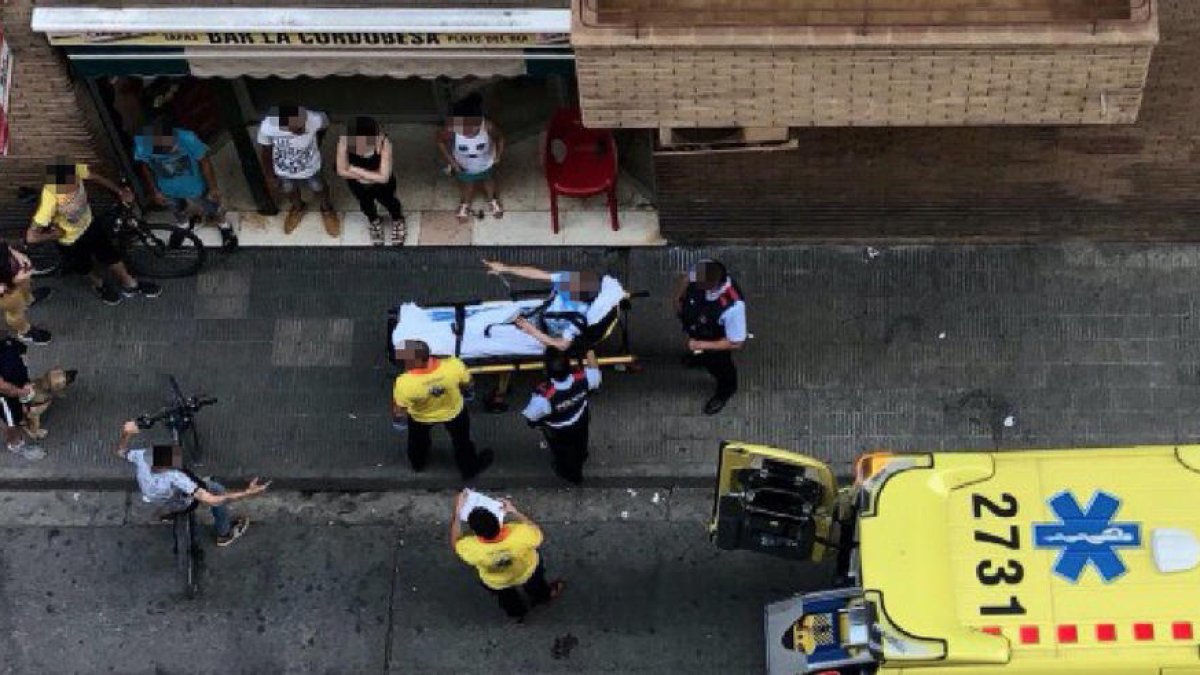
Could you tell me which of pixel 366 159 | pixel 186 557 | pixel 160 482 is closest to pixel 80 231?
pixel 366 159

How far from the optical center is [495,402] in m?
12.1

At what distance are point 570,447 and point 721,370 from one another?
1.22 m

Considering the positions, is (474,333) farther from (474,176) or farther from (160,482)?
(160,482)

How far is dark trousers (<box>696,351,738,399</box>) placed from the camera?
1161cm

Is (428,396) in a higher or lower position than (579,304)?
lower

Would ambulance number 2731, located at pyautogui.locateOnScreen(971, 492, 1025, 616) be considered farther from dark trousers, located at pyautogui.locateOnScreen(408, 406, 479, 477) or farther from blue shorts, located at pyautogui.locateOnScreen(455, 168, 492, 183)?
blue shorts, located at pyautogui.locateOnScreen(455, 168, 492, 183)

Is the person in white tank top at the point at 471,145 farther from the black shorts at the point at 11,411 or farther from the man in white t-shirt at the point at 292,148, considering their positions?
the black shorts at the point at 11,411

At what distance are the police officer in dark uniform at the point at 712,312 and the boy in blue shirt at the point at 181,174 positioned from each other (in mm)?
3748

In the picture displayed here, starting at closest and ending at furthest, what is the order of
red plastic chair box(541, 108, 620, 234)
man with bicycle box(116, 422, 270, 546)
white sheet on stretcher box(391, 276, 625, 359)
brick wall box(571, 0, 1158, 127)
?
brick wall box(571, 0, 1158, 127), man with bicycle box(116, 422, 270, 546), white sheet on stretcher box(391, 276, 625, 359), red plastic chair box(541, 108, 620, 234)

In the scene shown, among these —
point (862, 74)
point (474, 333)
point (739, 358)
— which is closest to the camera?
point (862, 74)

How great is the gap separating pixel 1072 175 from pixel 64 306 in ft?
24.5

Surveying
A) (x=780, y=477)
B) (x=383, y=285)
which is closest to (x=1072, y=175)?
(x=780, y=477)

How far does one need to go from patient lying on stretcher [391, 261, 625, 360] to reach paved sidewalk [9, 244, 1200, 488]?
701mm

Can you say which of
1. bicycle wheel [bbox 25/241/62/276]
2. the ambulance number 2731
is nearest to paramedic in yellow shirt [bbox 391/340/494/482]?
bicycle wheel [bbox 25/241/62/276]
